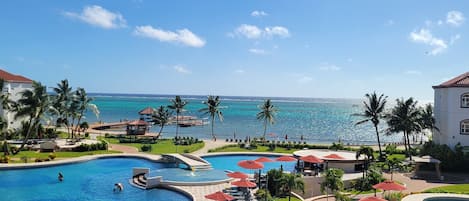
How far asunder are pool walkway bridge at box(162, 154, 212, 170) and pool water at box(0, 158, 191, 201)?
48.7 inches

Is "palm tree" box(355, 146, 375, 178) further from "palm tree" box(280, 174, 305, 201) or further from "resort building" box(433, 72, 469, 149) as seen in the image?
"resort building" box(433, 72, 469, 149)

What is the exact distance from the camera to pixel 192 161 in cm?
3281

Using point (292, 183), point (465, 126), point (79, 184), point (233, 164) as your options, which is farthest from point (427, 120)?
point (79, 184)

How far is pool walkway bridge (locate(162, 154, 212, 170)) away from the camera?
31.2 m

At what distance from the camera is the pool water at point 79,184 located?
23.4 meters

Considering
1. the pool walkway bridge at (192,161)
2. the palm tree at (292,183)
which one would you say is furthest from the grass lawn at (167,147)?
the palm tree at (292,183)

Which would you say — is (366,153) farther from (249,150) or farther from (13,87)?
(13,87)

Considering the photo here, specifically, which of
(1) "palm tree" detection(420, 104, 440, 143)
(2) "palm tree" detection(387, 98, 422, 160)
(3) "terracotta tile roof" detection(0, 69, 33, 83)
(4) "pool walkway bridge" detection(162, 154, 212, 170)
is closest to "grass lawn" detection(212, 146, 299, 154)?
(4) "pool walkway bridge" detection(162, 154, 212, 170)

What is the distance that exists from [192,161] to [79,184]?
31.7ft

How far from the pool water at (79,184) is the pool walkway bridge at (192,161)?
124 centimetres

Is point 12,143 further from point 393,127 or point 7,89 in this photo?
point 393,127

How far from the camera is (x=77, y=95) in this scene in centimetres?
4856

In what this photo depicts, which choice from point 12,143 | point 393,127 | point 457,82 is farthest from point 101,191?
point 457,82

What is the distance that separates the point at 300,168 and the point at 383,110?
14424 millimetres
